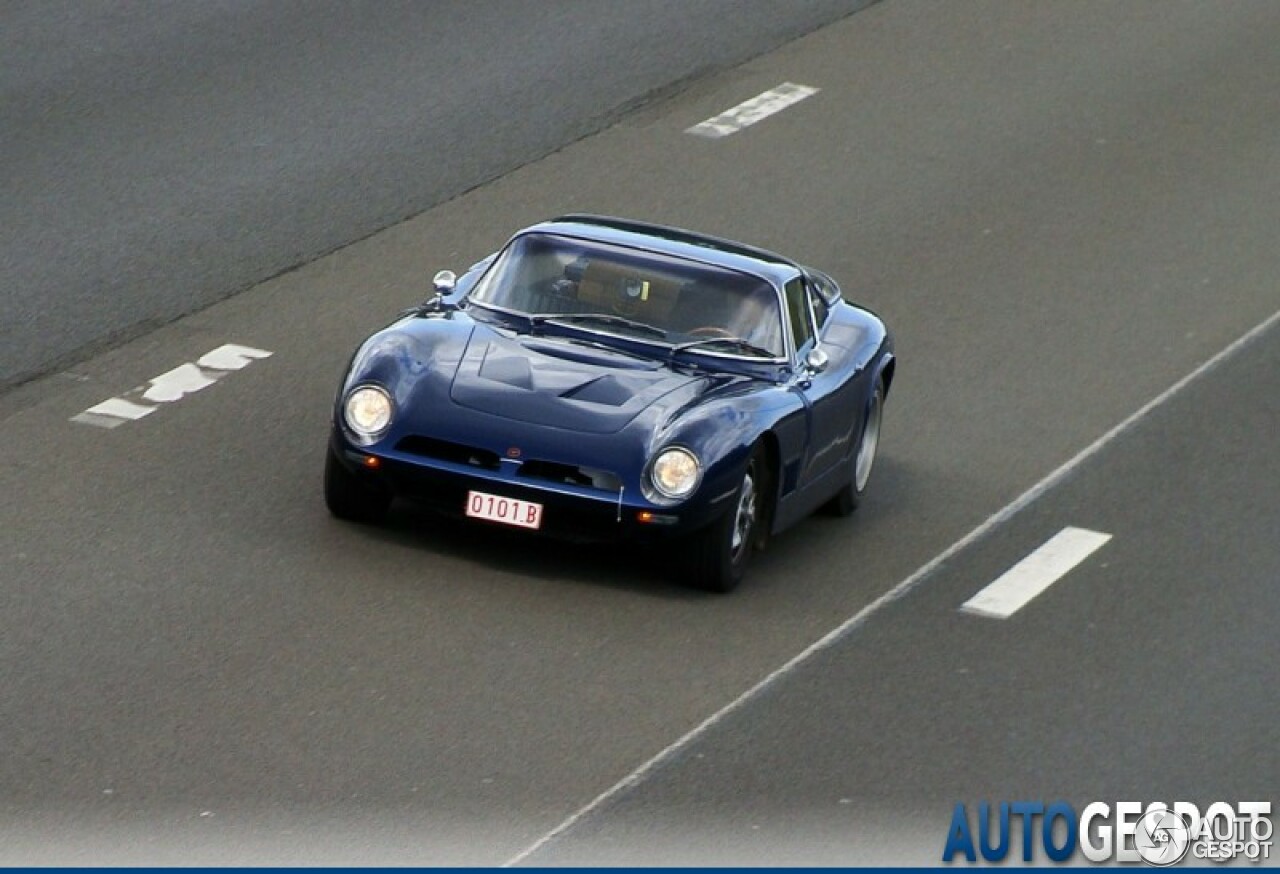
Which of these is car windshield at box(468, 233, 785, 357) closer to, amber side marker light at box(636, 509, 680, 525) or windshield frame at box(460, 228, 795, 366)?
windshield frame at box(460, 228, 795, 366)

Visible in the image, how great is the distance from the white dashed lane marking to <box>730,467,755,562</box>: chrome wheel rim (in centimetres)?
328

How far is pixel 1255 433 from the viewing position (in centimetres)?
1411

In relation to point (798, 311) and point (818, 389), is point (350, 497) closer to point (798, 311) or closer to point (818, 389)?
point (818, 389)

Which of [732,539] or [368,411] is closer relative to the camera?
[368,411]

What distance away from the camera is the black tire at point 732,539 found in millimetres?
10617

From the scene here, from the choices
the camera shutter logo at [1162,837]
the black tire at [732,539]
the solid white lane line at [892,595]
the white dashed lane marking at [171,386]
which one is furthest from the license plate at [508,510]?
the camera shutter logo at [1162,837]

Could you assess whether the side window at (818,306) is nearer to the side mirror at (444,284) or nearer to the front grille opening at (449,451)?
the side mirror at (444,284)

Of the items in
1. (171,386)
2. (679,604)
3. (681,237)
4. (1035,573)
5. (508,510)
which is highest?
(681,237)

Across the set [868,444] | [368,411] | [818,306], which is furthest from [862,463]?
[368,411]

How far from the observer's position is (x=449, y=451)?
10.5 m

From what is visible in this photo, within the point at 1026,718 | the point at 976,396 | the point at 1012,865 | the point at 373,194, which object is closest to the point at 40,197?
the point at 373,194

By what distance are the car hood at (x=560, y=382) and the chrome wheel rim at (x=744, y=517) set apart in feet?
1.49

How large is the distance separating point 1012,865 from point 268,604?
3278 mm

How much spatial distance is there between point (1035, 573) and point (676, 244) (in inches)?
89.2
